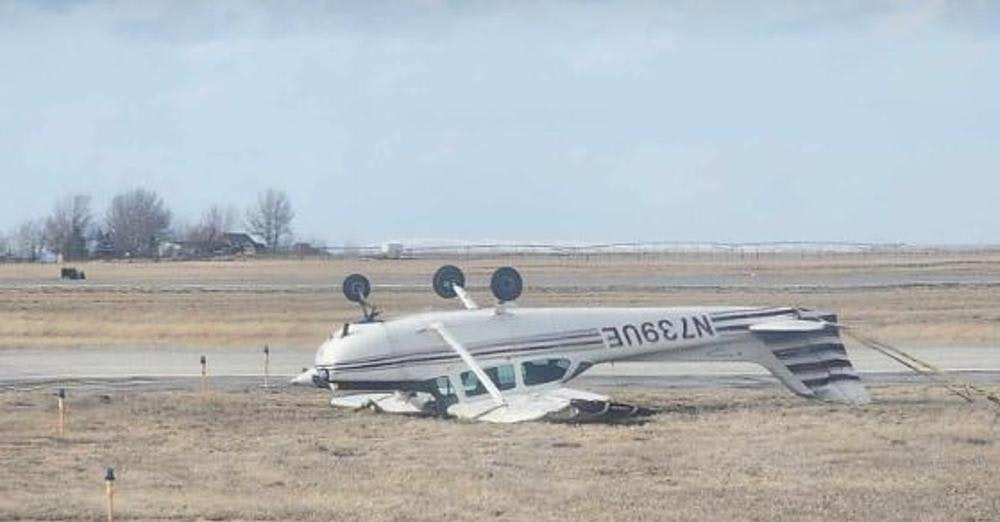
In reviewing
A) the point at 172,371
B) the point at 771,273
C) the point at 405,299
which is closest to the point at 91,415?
the point at 172,371

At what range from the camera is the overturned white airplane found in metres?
32.2

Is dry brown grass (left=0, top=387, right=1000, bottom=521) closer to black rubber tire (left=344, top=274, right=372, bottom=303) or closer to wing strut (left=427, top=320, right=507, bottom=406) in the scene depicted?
wing strut (left=427, top=320, right=507, bottom=406)

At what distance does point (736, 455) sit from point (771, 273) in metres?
82.8

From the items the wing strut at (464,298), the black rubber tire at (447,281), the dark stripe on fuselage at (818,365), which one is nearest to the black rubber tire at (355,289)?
the black rubber tire at (447,281)

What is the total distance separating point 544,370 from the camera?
32750 mm

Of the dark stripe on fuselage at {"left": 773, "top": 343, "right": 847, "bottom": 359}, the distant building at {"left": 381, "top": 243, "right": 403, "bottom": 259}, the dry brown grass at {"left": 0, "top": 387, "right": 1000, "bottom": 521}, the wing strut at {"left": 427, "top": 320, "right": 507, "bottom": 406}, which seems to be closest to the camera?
the dry brown grass at {"left": 0, "top": 387, "right": 1000, "bottom": 521}

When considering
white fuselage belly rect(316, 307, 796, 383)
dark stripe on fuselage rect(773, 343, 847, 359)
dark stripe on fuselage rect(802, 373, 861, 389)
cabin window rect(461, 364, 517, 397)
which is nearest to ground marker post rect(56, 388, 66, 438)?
white fuselage belly rect(316, 307, 796, 383)

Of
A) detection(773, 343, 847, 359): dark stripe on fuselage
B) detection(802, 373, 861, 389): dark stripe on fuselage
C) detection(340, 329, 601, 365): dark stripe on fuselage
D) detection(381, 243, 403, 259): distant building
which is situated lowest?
detection(802, 373, 861, 389): dark stripe on fuselage

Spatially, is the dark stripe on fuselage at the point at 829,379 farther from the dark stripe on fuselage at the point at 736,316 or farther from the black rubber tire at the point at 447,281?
the black rubber tire at the point at 447,281

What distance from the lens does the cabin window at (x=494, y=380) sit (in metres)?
31.8

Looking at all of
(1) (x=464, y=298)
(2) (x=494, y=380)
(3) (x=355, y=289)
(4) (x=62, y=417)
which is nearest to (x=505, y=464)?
(2) (x=494, y=380)

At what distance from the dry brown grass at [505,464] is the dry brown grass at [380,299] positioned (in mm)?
21649

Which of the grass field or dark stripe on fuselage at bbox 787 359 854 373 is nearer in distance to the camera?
the grass field

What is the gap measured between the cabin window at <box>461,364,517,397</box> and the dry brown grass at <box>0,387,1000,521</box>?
5.29ft
